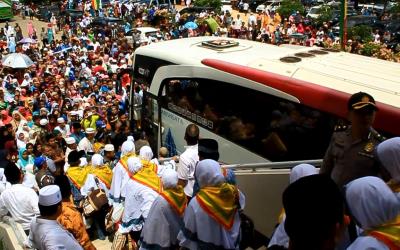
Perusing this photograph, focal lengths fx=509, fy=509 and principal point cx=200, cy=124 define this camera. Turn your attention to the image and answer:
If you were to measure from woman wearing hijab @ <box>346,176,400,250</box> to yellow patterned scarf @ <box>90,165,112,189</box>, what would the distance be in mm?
5105

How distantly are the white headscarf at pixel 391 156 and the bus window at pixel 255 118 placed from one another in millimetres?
2770

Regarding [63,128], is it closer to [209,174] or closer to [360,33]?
[209,174]

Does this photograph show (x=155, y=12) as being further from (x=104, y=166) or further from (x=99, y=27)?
(x=104, y=166)

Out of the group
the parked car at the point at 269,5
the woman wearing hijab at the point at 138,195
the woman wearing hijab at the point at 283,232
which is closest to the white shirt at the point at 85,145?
the woman wearing hijab at the point at 138,195

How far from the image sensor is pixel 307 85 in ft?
22.1

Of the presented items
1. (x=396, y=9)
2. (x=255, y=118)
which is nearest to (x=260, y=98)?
(x=255, y=118)

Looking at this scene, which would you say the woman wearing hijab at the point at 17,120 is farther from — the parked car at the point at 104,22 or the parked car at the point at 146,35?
the parked car at the point at 104,22

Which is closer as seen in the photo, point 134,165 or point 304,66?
point 134,165

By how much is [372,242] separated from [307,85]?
13.8ft

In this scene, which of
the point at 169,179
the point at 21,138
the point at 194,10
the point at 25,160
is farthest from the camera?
the point at 194,10

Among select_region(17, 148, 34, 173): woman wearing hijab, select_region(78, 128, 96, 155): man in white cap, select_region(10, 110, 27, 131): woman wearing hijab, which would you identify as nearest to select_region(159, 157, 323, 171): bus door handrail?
select_region(78, 128, 96, 155): man in white cap

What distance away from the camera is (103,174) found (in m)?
7.42

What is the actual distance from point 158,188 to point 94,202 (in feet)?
4.83

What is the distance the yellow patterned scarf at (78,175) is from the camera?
24.3 feet
